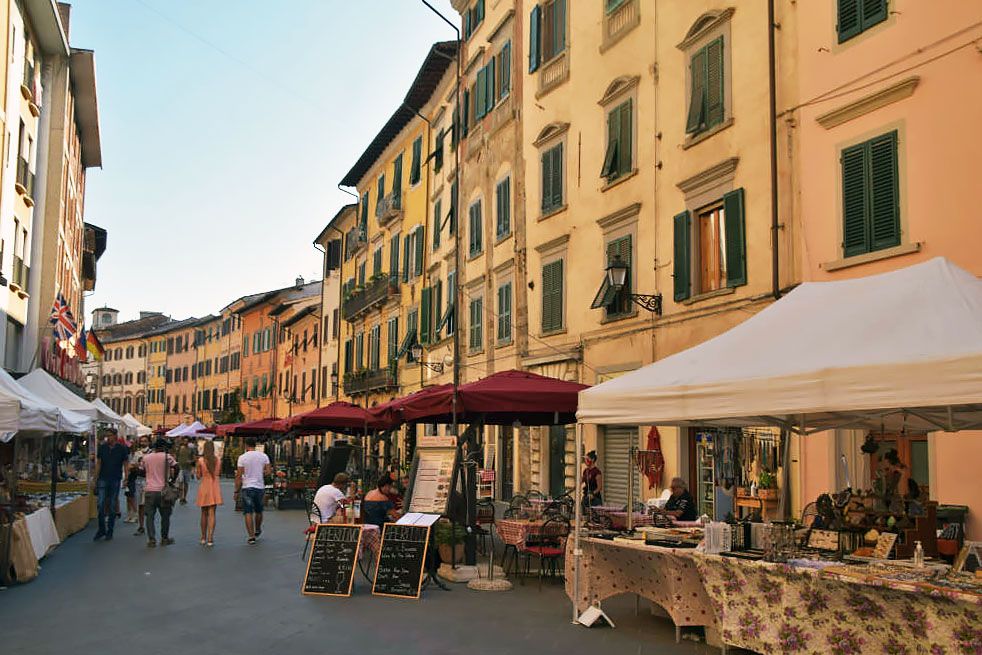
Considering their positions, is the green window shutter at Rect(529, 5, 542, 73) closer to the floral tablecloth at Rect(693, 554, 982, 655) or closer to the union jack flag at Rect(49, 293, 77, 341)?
the union jack flag at Rect(49, 293, 77, 341)

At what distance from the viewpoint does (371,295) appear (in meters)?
40.7

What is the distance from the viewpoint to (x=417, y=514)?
12.6 metres

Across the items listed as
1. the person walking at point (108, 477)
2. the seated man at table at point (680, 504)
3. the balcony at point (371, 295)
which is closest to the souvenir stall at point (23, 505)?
the person walking at point (108, 477)

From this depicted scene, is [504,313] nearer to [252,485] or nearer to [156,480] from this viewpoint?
[252,485]

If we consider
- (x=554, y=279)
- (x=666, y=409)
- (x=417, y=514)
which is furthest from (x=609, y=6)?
(x=666, y=409)

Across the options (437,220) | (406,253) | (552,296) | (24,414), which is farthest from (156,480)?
(406,253)

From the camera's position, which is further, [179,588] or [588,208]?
[588,208]

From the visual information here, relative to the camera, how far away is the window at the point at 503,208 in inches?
998

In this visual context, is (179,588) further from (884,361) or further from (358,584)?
(884,361)

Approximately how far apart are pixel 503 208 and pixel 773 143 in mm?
11574

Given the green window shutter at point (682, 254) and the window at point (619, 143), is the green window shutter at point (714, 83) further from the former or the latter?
the window at point (619, 143)

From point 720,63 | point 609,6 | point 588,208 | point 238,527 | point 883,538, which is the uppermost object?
point 609,6

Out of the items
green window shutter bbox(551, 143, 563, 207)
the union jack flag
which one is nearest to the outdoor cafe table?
green window shutter bbox(551, 143, 563, 207)

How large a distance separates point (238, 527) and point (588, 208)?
10072 mm
